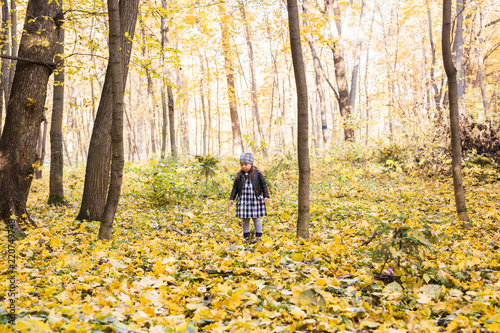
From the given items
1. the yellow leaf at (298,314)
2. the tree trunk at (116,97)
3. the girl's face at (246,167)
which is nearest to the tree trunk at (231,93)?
the girl's face at (246,167)

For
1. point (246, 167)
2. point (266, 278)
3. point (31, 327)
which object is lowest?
point (266, 278)

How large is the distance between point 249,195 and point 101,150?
3.26 metres

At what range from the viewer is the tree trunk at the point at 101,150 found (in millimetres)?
6625

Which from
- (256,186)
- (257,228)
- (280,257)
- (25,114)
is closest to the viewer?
(280,257)

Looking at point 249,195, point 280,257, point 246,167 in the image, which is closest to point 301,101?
point 246,167

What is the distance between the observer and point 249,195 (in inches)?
245

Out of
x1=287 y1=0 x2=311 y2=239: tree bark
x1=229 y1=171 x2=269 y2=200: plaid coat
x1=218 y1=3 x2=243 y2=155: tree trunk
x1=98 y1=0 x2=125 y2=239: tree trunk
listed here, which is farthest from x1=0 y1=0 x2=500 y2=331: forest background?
x1=218 y1=3 x2=243 y2=155: tree trunk

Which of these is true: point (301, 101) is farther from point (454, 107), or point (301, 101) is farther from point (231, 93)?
point (231, 93)

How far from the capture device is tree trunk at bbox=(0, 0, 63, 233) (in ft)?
19.2

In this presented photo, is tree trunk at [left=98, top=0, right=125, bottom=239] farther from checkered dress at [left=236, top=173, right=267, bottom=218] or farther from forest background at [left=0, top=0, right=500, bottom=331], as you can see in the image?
checkered dress at [left=236, top=173, right=267, bottom=218]

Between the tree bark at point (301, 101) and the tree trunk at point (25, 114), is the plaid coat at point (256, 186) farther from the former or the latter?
the tree trunk at point (25, 114)

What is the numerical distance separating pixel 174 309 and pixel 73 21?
6.62 meters

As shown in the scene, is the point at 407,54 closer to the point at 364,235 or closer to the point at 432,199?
the point at 432,199

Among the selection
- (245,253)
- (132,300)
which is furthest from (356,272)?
(132,300)
